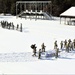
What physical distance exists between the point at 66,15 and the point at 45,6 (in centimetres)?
2637

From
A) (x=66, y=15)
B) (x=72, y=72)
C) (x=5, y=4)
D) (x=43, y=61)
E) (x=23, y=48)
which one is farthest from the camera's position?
(x=5, y=4)

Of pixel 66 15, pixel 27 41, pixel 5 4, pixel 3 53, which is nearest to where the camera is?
pixel 3 53

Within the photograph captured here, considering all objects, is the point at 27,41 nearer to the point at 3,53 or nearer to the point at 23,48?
the point at 23,48

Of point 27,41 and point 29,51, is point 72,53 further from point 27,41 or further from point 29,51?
point 27,41

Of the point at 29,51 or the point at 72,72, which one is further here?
the point at 29,51

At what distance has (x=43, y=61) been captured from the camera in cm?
2014

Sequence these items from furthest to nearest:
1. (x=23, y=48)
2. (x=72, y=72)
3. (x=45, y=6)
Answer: (x=45, y=6) → (x=23, y=48) → (x=72, y=72)

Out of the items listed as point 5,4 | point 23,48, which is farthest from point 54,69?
point 5,4

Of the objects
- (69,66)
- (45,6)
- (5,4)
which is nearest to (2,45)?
(69,66)

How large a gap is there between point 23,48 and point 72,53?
204 inches

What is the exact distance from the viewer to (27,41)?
29422 millimetres

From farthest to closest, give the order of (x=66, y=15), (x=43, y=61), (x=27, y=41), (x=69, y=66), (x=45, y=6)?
(x=45, y=6) → (x=66, y=15) → (x=27, y=41) → (x=43, y=61) → (x=69, y=66)

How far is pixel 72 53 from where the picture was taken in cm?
2323

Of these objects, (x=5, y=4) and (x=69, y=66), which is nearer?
(x=69, y=66)
